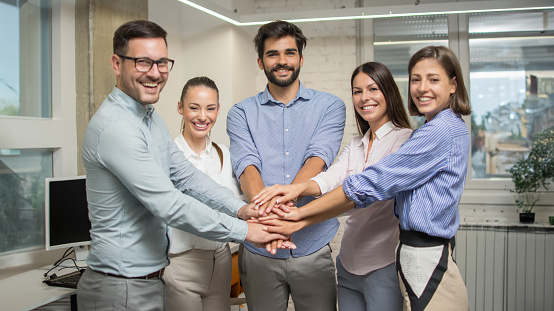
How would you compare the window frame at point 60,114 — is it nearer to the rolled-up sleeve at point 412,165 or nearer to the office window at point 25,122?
the office window at point 25,122

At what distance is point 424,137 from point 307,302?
950 millimetres

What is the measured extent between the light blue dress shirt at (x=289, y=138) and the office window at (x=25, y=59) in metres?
1.29

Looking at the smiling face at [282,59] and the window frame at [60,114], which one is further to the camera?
the window frame at [60,114]

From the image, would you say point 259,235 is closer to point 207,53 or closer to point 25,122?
point 25,122

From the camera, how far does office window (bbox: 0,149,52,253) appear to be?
2.77m

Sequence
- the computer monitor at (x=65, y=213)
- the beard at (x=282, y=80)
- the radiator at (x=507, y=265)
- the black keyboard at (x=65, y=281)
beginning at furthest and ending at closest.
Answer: the radiator at (x=507, y=265) → the computer monitor at (x=65, y=213) → the black keyboard at (x=65, y=281) → the beard at (x=282, y=80)

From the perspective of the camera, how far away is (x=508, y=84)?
15.1ft

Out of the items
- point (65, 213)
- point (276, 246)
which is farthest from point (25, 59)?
point (276, 246)

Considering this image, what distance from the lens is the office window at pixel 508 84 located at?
453cm

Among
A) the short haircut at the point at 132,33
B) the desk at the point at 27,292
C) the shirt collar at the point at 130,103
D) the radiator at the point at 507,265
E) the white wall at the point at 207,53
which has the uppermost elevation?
the white wall at the point at 207,53

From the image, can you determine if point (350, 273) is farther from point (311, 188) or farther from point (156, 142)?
point (156, 142)

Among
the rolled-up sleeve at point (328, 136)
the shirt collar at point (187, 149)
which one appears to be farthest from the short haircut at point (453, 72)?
the shirt collar at point (187, 149)

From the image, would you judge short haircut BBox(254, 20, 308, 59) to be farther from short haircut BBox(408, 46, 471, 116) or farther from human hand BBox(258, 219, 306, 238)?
human hand BBox(258, 219, 306, 238)

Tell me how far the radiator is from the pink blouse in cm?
236
